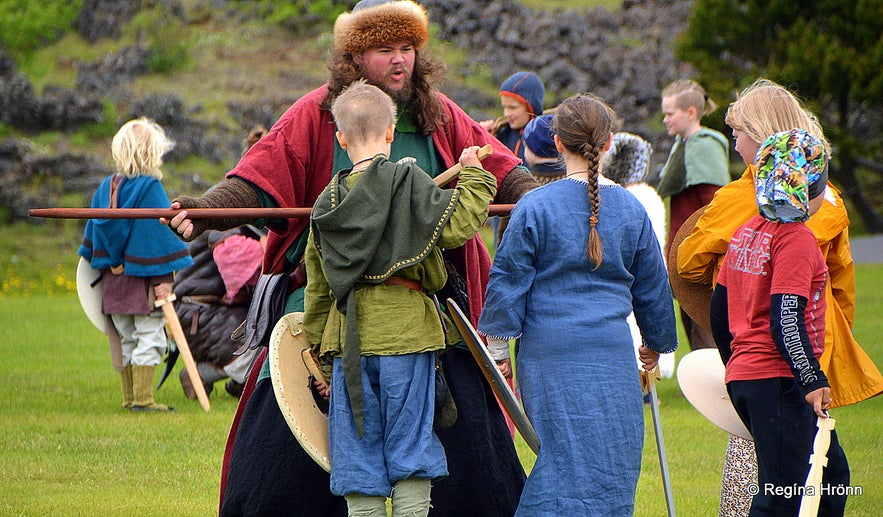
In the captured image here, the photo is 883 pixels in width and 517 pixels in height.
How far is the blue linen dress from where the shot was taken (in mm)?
3551

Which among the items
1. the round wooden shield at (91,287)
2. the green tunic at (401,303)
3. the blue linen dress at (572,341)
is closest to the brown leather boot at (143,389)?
the round wooden shield at (91,287)

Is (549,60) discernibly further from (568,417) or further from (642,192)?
(568,417)

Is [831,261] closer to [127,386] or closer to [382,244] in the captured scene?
[382,244]

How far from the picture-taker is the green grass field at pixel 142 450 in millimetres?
5141

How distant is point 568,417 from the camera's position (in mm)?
3568

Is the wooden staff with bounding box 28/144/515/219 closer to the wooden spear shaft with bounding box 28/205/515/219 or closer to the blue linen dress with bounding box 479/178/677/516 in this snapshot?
the wooden spear shaft with bounding box 28/205/515/219

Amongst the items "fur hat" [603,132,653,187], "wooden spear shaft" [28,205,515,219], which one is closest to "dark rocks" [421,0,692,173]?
"fur hat" [603,132,653,187]

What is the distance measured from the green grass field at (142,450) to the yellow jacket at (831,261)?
136 cm

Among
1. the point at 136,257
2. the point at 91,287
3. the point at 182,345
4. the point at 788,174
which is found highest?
the point at 788,174

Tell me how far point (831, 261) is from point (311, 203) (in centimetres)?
183

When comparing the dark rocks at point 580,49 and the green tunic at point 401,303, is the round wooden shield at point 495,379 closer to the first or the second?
the green tunic at point 401,303

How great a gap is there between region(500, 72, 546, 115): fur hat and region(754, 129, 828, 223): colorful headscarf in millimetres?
4021

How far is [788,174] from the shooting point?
3.51m

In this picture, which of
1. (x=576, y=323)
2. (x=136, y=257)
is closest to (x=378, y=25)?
(x=576, y=323)
